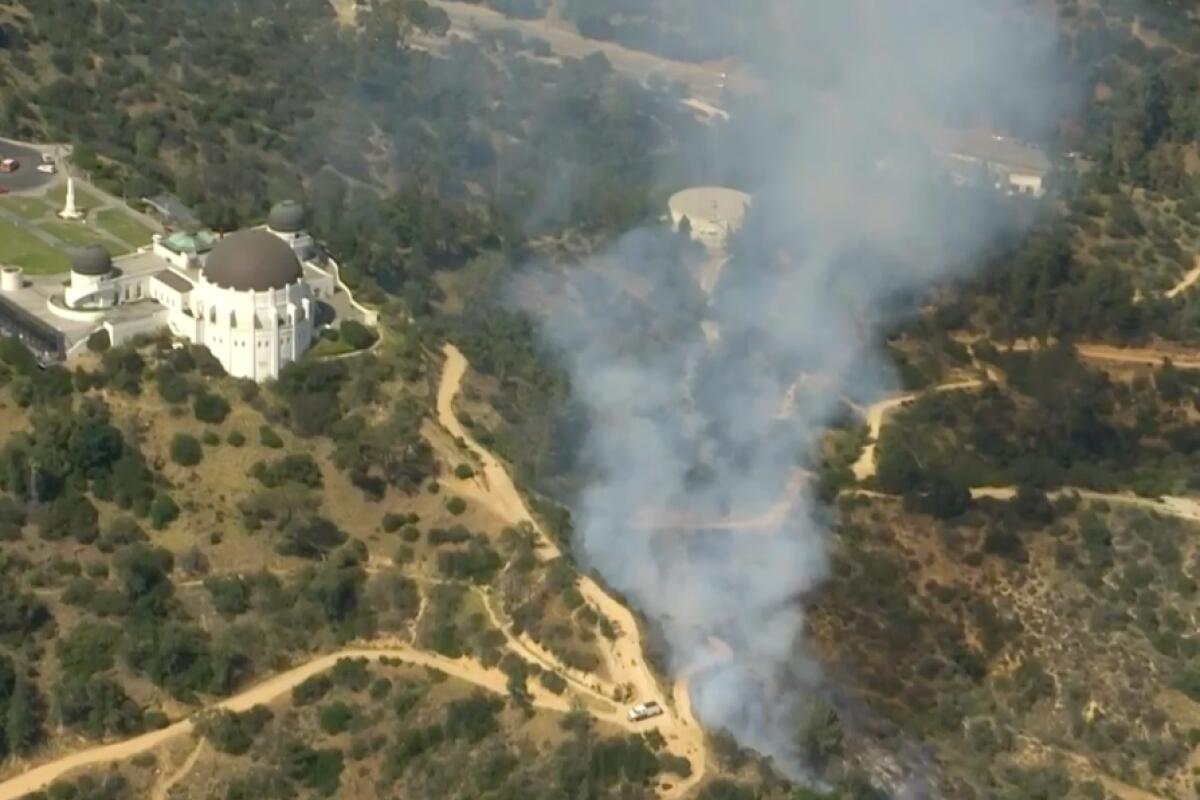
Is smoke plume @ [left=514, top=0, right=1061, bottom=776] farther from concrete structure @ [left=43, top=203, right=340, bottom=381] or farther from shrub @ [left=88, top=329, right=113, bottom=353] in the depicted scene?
shrub @ [left=88, top=329, right=113, bottom=353]

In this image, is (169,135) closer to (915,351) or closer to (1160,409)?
(915,351)

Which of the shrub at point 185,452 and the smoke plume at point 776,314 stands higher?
the smoke plume at point 776,314

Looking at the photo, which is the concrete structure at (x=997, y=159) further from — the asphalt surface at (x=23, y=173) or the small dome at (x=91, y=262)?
the asphalt surface at (x=23, y=173)

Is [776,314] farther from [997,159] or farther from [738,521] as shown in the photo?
[997,159]

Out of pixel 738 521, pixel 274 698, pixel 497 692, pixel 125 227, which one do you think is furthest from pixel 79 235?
pixel 497 692

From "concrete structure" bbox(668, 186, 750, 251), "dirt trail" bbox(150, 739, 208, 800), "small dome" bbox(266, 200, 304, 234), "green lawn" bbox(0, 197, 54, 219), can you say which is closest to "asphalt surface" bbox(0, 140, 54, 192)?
"green lawn" bbox(0, 197, 54, 219)

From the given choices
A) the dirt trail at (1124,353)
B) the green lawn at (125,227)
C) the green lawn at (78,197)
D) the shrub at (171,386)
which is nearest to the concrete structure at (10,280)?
the green lawn at (125,227)

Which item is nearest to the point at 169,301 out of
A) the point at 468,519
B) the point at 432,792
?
the point at 468,519

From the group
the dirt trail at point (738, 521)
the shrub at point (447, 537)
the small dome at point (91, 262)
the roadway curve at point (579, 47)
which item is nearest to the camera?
the dirt trail at point (738, 521)
